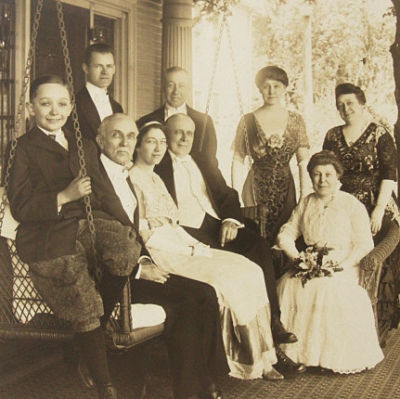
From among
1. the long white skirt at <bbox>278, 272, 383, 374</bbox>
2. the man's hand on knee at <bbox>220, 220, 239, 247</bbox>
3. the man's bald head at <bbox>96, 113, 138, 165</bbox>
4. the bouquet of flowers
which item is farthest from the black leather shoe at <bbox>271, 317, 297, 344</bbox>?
the man's bald head at <bbox>96, 113, 138, 165</bbox>

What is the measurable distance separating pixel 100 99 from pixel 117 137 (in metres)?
0.65

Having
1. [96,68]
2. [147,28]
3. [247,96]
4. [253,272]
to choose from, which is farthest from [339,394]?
[147,28]

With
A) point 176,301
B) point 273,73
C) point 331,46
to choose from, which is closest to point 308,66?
point 331,46

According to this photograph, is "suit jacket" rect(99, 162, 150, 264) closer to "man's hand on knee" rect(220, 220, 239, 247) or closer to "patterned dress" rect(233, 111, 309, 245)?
"man's hand on knee" rect(220, 220, 239, 247)

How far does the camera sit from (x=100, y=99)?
4.29m

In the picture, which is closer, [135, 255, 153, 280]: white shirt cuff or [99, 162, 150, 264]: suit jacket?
[99, 162, 150, 264]: suit jacket

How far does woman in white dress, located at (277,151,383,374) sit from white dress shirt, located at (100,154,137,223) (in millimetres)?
1284

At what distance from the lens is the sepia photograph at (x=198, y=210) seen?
341cm

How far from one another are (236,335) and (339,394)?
0.68m

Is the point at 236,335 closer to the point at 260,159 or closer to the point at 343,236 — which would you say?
the point at 343,236

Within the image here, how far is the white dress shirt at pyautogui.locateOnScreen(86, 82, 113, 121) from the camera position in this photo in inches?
167

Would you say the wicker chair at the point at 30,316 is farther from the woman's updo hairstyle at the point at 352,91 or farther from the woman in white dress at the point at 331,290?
the woman's updo hairstyle at the point at 352,91

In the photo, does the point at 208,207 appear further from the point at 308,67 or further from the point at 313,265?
the point at 308,67

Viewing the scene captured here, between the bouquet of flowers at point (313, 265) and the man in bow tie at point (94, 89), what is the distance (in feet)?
5.06
